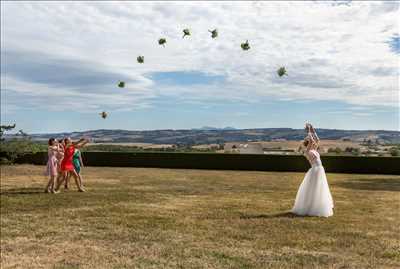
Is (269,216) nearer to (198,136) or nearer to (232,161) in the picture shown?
(232,161)

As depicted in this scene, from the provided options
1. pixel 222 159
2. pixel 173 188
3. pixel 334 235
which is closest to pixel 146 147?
pixel 222 159

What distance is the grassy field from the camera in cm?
755

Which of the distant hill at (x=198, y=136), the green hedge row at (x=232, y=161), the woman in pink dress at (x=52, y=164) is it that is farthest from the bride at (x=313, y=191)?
the green hedge row at (x=232, y=161)

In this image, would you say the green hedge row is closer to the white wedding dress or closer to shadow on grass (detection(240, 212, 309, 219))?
the white wedding dress

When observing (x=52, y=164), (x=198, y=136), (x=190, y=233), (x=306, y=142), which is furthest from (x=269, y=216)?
(x=198, y=136)

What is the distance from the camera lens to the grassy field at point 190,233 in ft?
24.8

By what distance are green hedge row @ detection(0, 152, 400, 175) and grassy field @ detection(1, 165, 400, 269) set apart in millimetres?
17040

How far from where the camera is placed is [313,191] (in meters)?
11.8

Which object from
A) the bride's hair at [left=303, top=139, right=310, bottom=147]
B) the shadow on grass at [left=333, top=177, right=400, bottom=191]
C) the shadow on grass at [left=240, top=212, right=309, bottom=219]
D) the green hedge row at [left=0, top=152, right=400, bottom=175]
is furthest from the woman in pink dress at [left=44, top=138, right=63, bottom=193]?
the green hedge row at [left=0, top=152, right=400, bottom=175]

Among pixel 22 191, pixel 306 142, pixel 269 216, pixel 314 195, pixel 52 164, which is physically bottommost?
pixel 22 191

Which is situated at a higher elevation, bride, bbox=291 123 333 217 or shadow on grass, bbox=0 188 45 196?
bride, bbox=291 123 333 217

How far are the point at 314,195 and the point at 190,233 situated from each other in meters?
3.60

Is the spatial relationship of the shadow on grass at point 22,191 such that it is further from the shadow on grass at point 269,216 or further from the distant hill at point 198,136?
the distant hill at point 198,136

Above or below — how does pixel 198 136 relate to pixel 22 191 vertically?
above
